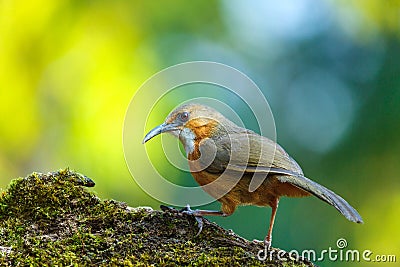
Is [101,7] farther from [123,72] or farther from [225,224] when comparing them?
[225,224]

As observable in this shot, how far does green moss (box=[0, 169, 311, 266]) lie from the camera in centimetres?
194

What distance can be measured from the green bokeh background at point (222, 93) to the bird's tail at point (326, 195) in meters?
1.65

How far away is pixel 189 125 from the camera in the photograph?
2996 millimetres

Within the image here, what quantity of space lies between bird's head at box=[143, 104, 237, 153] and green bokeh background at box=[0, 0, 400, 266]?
1201 mm

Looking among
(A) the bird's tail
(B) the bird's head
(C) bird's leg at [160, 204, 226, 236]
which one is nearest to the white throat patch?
(B) the bird's head

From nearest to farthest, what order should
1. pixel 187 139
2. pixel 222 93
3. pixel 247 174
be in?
pixel 247 174, pixel 187 139, pixel 222 93

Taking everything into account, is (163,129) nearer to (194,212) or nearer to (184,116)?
(184,116)

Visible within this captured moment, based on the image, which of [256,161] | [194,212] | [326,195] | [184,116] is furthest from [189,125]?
[326,195]
